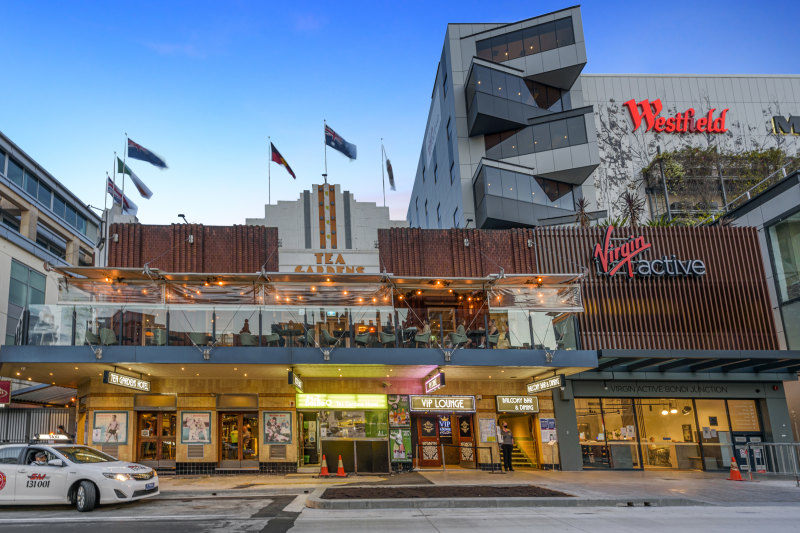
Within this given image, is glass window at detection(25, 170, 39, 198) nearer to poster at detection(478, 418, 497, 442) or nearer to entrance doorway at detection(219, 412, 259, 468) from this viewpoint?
entrance doorway at detection(219, 412, 259, 468)

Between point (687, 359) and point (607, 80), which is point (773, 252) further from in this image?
point (607, 80)

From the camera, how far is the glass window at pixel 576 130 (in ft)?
110

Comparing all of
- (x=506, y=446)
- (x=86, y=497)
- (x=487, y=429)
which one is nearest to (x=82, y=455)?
(x=86, y=497)

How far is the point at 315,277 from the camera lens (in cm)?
1961

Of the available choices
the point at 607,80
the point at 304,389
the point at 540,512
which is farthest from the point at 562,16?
the point at 540,512

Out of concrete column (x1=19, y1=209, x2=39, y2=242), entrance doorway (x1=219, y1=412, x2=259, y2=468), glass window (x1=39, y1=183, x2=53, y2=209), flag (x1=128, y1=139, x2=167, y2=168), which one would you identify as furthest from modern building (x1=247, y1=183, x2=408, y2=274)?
glass window (x1=39, y1=183, x2=53, y2=209)

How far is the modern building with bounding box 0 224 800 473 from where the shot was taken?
1853 centimetres

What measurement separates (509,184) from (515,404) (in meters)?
14.2

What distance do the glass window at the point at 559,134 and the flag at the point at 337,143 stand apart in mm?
12220

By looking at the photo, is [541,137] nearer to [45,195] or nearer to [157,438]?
[157,438]

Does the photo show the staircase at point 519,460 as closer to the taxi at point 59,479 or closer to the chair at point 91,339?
the taxi at point 59,479

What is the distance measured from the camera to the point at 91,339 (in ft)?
58.2

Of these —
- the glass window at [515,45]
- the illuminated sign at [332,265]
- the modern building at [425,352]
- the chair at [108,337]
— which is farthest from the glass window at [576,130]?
the chair at [108,337]

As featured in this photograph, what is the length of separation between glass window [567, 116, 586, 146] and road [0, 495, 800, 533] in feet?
76.8
